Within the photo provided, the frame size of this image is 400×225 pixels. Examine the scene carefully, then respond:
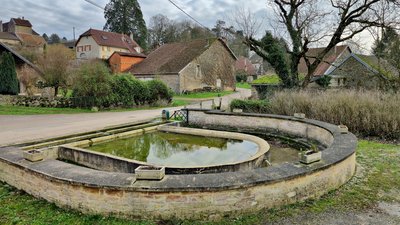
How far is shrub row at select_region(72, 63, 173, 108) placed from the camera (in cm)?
1889

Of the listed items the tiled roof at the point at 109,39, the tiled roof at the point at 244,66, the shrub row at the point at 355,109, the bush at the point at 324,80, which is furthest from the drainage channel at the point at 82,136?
the tiled roof at the point at 244,66

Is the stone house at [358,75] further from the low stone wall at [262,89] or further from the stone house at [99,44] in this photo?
the stone house at [99,44]

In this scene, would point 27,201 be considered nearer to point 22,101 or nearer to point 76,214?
point 76,214

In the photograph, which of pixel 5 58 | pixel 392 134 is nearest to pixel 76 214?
pixel 392 134

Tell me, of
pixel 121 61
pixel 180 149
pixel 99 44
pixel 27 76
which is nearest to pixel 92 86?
pixel 27 76

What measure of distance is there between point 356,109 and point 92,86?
15.3 meters

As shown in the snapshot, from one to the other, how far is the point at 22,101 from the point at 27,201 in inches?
670

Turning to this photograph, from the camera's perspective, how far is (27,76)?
74.2 ft

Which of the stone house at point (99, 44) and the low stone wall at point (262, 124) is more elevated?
the stone house at point (99, 44)

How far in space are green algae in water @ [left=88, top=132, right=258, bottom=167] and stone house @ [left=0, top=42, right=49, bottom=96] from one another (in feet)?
52.2

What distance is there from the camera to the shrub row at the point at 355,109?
11117mm

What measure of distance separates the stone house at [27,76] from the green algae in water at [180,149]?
15902mm

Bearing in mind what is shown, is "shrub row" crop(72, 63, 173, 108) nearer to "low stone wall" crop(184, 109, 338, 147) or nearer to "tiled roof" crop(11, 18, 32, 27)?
"low stone wall" crop(184, 109, 338, 147)

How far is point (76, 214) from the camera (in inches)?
190
